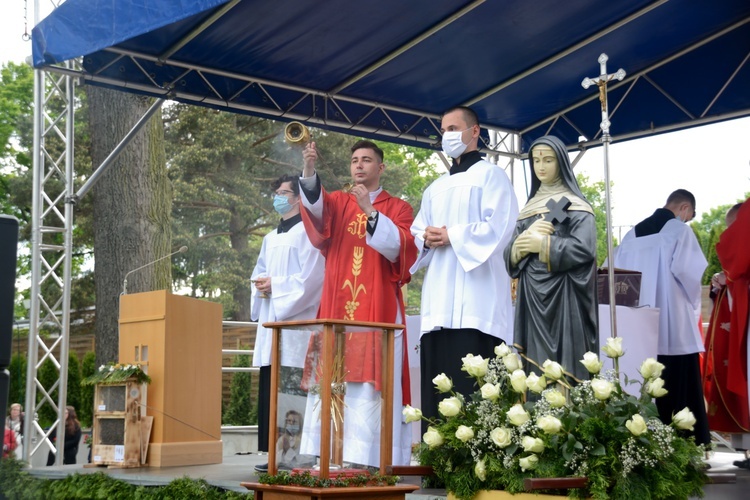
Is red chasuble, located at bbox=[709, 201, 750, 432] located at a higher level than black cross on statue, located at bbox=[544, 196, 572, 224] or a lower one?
lower

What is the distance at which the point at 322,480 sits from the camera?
3986mm

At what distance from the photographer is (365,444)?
163 inches

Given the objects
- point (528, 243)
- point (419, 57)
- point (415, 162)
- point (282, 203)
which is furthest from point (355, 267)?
point (415, 162)

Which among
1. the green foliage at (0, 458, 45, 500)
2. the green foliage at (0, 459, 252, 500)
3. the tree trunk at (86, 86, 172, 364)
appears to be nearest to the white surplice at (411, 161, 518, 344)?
the green foliage at (0, 459, 252, 500)

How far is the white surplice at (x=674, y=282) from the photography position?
295 inches

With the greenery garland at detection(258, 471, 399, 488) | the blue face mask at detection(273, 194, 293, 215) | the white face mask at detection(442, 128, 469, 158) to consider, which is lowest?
the greenery garland at detection(258, 471, 399, 488)

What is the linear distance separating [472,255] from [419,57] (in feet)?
8.98

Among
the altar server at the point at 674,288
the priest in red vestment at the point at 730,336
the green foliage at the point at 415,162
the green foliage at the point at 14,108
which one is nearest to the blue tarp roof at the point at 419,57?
the altar server at the point at 674,288

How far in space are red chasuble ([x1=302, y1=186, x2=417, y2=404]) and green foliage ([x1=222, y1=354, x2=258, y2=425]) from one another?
9.43 metres

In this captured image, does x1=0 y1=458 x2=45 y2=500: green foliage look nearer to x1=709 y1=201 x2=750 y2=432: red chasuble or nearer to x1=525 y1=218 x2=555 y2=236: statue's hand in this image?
x1=525 y1=218 x2=555 y2=236: statue's hand

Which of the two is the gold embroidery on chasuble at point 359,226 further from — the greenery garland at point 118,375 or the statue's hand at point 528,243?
the greenery garland at point 118,375

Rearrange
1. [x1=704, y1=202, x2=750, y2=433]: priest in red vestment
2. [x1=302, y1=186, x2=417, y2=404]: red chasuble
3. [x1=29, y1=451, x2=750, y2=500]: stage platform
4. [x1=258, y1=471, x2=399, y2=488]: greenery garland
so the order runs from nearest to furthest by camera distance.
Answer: [x1=258, y1=471, x2=399, y2=488]: greenery garland
[x1=29, y1=451, x2=750, y2=500]: stage platform
[x1=302, y1=186, x2=417, y2=404]: red chasuble
[x1=704, y1=202, x2=750, y2=433]: priest in red vestment

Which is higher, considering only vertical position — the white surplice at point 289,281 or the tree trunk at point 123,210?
the tree trunk at point 123,210

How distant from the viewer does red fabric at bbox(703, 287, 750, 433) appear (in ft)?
23.8
